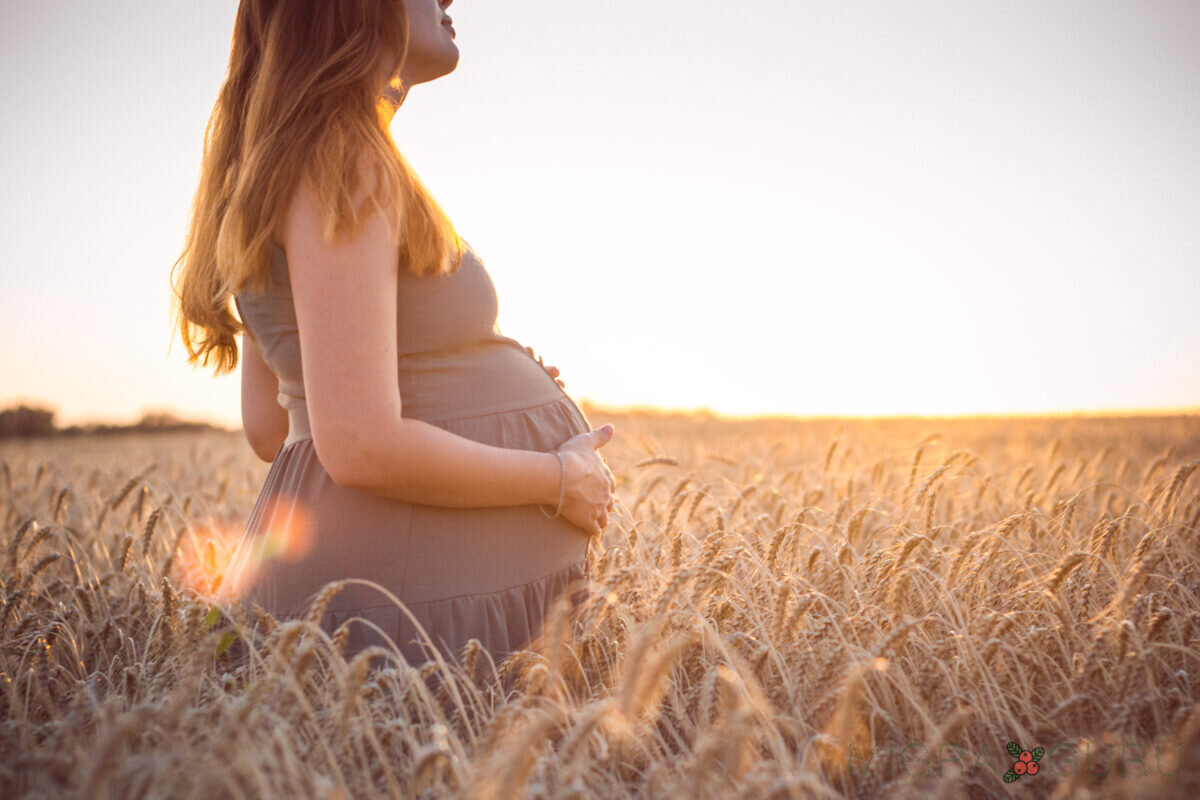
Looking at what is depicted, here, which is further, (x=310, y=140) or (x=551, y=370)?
(x=551, y=370)

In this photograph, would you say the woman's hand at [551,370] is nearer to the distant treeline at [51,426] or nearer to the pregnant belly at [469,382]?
the pregnant belly at [469,382]

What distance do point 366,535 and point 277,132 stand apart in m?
0.84

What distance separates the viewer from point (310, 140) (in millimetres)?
1391

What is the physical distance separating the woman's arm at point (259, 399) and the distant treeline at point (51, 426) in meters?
14.6

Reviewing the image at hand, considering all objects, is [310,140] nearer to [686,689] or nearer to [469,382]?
[469,382]

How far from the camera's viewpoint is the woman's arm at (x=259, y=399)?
1922 millimetres

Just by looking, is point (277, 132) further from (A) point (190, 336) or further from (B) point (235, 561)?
(B) point (235, 561)

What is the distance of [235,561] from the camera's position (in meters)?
1.73

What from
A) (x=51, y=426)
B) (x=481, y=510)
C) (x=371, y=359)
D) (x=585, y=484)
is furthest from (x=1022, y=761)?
(x=51, y=426)

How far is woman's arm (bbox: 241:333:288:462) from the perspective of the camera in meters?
1.92

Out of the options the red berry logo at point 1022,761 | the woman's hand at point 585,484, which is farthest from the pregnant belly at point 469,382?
the red berry logo at point 1022,761

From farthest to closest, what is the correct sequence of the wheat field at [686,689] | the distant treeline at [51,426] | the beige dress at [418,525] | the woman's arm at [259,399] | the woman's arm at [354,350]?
the distant treeline at [51,426] < the woman's arm at [259,399] < the beige dress at [418,525] < the woman's arm at [354,350] < the wheat field at [686,689]

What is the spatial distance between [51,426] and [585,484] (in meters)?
17.0

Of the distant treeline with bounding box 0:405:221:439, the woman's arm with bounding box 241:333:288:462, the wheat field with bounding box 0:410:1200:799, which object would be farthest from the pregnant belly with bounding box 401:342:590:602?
the distant treeline with bounding box 0:405:221:439
